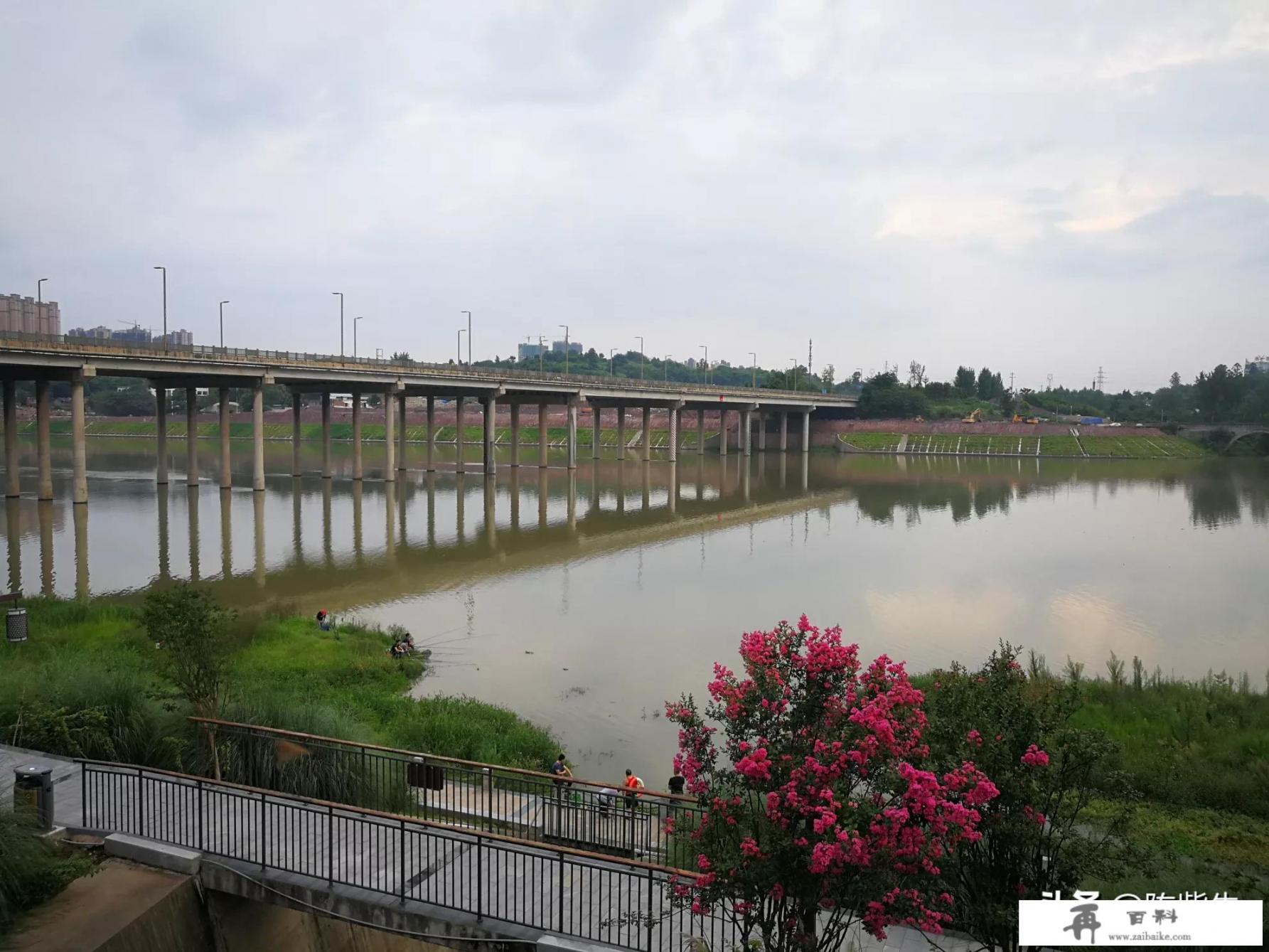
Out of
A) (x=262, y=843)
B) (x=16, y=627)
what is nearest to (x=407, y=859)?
(x=262, y=843)

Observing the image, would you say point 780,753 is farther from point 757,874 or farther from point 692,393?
point 692,393

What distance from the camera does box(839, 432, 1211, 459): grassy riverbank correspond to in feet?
346

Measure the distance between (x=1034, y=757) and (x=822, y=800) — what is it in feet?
5.51

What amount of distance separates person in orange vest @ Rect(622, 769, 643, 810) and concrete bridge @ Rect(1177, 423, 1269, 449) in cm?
11540

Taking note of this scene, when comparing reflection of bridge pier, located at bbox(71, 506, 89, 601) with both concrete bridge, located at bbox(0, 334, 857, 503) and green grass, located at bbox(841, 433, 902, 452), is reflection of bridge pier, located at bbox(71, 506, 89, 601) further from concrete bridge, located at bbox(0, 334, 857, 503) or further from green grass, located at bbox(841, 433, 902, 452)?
green grass, located at bbox(841, 433, 902, 452)

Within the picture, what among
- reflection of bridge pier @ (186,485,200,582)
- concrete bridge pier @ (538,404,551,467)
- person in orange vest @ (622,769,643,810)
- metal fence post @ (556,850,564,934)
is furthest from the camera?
concrete bridge pier @ (538,404,551,467)

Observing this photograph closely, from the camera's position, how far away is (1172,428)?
11500 cm

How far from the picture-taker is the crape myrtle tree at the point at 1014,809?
6.95m

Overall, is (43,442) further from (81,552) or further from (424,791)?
(424,791)

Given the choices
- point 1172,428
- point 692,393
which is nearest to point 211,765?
point 692,393

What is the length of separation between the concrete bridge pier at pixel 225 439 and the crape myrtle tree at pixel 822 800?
55.5m

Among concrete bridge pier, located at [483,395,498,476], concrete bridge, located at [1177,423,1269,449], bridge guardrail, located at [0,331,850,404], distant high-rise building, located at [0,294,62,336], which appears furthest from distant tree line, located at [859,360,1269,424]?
distant high-rise building, located at [0,294,62,336]

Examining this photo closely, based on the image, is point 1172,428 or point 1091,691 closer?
point 1091,691

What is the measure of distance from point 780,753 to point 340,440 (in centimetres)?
12912
